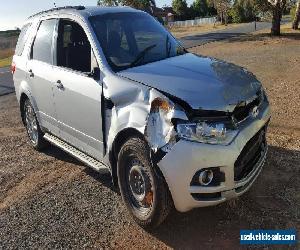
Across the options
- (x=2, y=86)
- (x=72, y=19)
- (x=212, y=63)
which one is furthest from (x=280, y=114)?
(x=2, y=86)

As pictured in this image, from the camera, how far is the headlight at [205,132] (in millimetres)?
3764

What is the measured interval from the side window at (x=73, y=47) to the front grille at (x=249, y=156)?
82.4 inches

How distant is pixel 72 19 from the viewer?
5.38m

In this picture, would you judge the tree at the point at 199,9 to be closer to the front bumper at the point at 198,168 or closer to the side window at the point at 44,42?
the side window at the point at 44,42

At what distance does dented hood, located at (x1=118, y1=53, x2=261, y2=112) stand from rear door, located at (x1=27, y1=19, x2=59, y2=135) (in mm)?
1693

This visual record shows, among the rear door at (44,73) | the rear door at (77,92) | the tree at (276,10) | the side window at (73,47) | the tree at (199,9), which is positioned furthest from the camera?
the tree at (199,9)

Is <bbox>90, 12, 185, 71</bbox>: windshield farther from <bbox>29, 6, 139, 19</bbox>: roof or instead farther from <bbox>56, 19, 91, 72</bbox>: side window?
<bbox>56, 19, 91, 72</bbox>: side window

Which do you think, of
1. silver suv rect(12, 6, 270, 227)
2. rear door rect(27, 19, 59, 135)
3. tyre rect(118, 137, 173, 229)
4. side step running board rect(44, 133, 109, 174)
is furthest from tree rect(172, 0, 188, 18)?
tyre rect(118, 137, 173, 229)

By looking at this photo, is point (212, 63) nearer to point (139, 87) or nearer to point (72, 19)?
point (139, 87)

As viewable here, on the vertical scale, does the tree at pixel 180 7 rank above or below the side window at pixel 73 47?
above

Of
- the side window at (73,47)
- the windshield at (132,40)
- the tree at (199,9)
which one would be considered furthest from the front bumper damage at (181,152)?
the tree at (199,9)

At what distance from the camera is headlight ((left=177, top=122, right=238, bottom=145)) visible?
148 inches

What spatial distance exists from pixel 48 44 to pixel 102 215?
2636 millimetres

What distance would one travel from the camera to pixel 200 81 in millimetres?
4191
